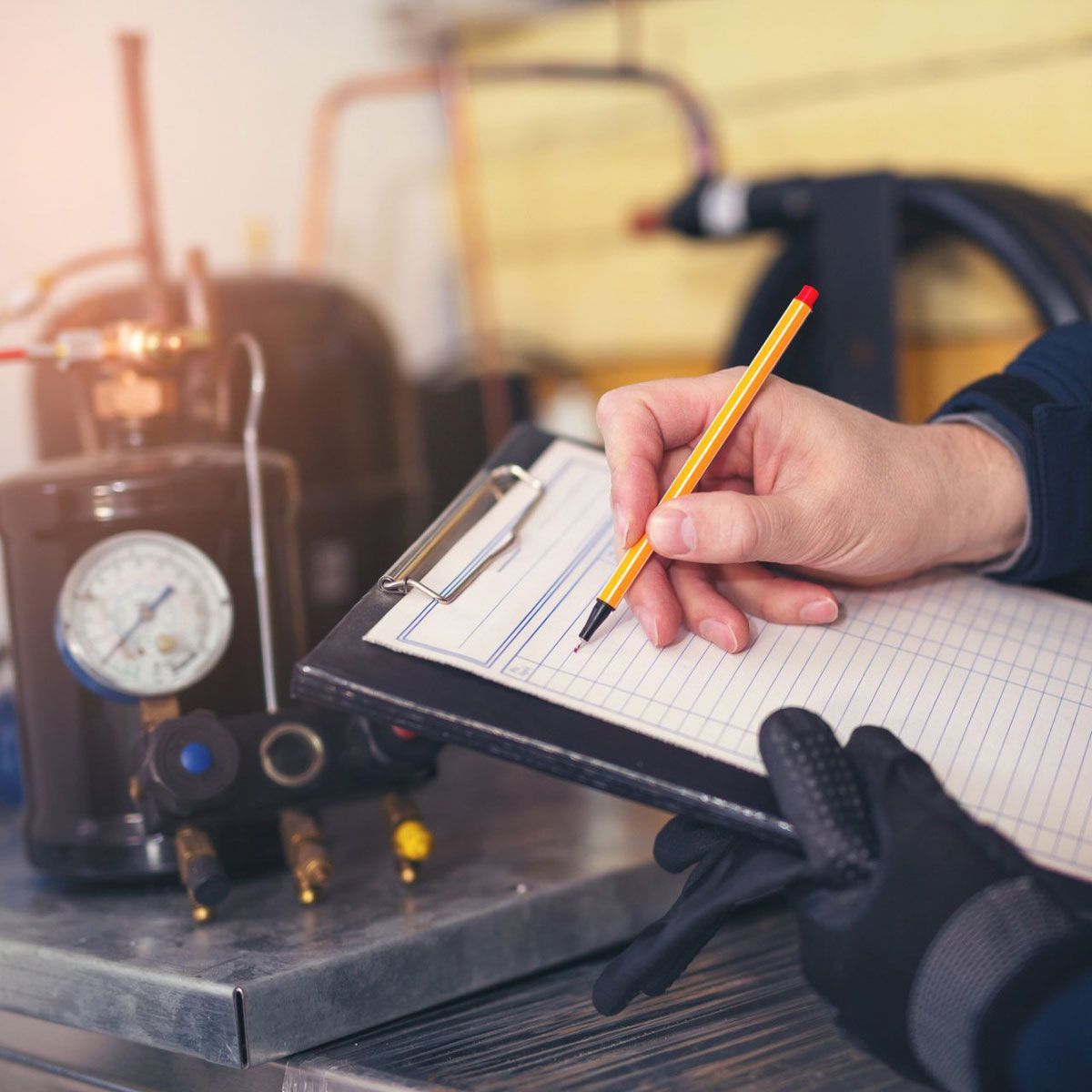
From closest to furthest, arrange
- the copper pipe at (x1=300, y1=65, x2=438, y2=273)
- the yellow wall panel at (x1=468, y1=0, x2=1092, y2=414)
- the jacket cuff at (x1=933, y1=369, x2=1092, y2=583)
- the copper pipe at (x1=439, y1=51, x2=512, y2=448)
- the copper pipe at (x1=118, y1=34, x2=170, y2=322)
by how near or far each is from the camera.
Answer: the jacket cuff at (x1=933, y1=369, x2=1092, y2=583) < the copper pipe at (x1=118, y1=34, x2=170, y2=322) < the yellow wall panel at (x1=468, y1=0, x2=1092, y2=414) < the copper pipe at (x1=300, y1=65, x2=438, y2=273) < the copper pipe at (x1=439, y1=51, x2=512, y2=448)

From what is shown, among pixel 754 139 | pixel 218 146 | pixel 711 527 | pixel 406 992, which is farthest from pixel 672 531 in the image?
pixel 754 139

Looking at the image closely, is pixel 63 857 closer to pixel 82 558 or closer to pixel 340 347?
pixel 82 558

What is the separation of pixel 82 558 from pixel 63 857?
0.52 ft

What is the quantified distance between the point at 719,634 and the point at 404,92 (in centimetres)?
110

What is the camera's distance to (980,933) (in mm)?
392

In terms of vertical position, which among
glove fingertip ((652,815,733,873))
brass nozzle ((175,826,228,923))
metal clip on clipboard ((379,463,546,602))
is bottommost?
brass nozzle ((175,826,228,923))

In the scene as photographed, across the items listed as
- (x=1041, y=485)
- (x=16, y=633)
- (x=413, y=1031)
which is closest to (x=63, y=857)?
(x=16, y=633)

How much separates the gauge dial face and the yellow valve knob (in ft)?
0.44

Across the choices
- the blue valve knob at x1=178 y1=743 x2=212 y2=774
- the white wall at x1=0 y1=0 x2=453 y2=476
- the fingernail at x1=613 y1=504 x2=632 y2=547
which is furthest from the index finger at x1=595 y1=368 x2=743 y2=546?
the white wall at x1=0 y1=0 x2=453 y2=476

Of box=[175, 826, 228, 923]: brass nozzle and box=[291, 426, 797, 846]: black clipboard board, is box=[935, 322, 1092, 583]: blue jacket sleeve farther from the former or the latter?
box=[175, 826, 228, 923]: brass nozzle

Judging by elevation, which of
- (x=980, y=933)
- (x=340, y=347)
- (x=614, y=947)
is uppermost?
(x=340, y=347)

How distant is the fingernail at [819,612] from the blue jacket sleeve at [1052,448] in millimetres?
143

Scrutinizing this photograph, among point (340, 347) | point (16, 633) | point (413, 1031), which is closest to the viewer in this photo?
point (413, 1031)

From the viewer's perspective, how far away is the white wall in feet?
3.10
